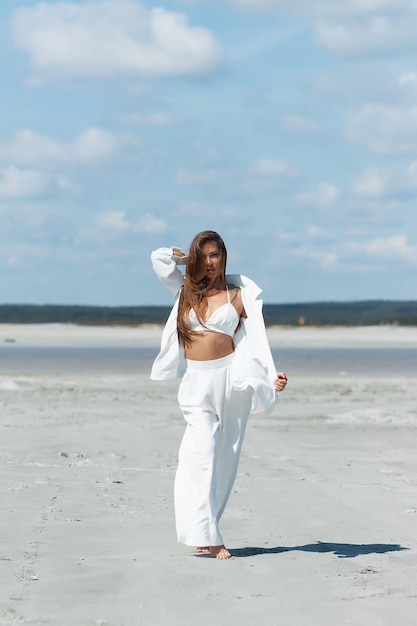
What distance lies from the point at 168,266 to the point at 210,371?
697 millimetres

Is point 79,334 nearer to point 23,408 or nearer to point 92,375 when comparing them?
point 92,375

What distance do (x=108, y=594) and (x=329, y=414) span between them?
34.0 feet

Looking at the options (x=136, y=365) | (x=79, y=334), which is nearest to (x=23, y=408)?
(x=136, y=365)

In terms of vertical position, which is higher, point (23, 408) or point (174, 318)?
point (174, 318)

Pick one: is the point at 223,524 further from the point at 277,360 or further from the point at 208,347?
the point at 277,360

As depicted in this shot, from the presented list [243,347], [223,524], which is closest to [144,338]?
[223,524]

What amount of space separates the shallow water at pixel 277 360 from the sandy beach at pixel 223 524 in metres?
12.2

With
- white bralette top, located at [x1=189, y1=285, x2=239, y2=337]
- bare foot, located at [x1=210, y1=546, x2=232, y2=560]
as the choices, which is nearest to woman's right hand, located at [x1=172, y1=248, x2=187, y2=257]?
white bralette top, located at [x1=189, y1=285, x2=239, y2=337]

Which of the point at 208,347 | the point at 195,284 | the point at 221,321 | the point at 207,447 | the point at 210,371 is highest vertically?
the point at 195,284

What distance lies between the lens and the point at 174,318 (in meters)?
6.49

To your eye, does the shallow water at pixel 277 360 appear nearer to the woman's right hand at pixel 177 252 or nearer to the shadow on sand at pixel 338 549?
the shadow on sand at pixel 338 549

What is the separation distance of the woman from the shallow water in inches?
775

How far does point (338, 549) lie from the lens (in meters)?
6.46

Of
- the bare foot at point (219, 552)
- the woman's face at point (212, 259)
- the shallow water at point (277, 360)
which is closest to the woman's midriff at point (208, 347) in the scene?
the woman's face at point (212, 259)
